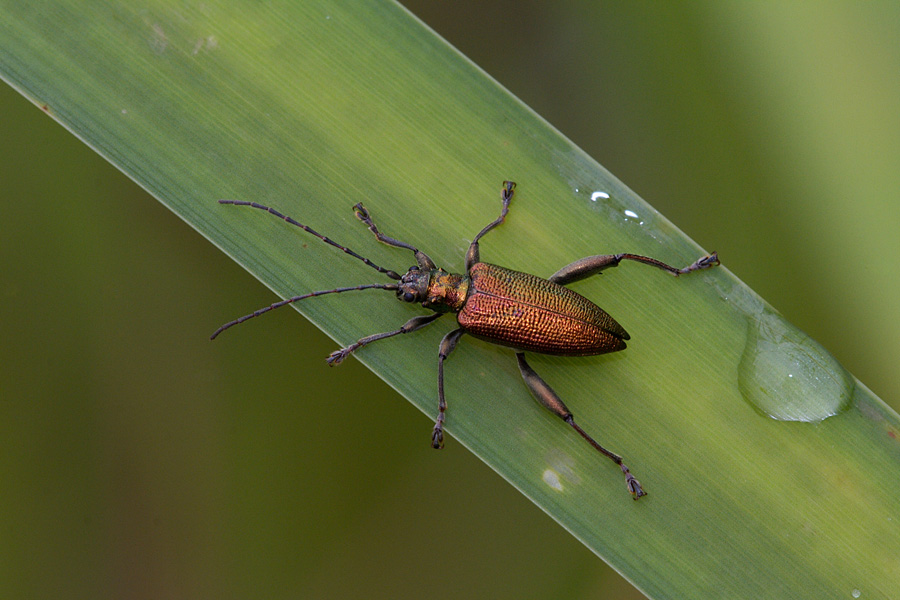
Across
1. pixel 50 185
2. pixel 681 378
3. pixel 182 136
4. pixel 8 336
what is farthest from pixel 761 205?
pixel 8 336

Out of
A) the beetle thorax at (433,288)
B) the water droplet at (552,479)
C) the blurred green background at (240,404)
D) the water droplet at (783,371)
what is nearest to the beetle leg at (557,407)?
the water droplet at (552,479)

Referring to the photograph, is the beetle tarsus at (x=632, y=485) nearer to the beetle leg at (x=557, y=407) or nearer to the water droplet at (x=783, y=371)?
the beetle leg at (x=557, y=407)

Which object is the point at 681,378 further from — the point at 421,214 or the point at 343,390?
the point at 343,390

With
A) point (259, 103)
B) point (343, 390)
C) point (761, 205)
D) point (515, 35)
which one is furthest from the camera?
point (515, 35)

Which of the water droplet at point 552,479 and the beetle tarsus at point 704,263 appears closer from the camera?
the water droplet at point 552,479

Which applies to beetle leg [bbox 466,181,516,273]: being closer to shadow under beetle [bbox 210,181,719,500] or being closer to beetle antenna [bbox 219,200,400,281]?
shadow under beetle [bbox 210,181,719,500]

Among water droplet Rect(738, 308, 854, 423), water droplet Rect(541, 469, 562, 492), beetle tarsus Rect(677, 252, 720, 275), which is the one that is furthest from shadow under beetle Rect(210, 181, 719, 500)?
water droplet Rect(738, 308, 854, 423)

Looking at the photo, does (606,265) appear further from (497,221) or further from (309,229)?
(309,229)
